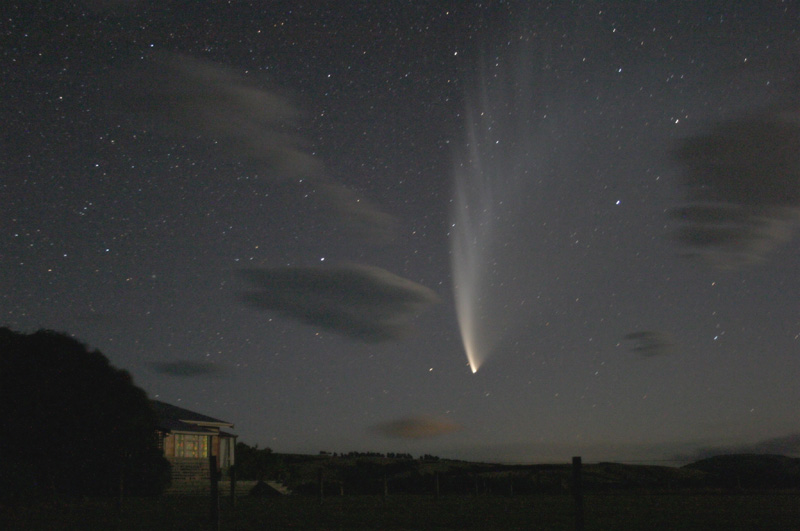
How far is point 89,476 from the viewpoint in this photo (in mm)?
33062

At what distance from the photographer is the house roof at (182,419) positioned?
48.2 meters

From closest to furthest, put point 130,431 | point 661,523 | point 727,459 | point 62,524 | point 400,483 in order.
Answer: point 661,523, point 62,524, point 130,431, point 400,483, point 727,459

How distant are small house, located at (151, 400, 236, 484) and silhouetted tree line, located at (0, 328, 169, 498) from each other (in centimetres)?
829

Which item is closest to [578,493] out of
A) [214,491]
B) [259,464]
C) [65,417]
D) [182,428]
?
[214,491]

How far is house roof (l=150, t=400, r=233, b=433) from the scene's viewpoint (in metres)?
48.2

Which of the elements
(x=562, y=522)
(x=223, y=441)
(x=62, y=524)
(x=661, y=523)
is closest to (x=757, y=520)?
(x=661, y=523)

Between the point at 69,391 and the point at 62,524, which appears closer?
the point at 62,524

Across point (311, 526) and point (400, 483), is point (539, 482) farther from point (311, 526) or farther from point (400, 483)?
point (311, 526)

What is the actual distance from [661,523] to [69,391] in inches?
982

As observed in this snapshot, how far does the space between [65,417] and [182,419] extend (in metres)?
18.7

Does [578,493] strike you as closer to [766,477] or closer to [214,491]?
[214,491]

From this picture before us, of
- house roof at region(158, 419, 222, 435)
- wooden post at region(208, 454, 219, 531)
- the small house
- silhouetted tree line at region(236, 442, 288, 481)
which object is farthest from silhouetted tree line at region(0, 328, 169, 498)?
wooden post at region(208, 454, 219, 531)

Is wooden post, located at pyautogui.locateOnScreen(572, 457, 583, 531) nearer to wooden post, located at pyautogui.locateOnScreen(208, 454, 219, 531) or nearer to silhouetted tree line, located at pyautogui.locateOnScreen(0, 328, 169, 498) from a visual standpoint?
wooden post, located at pyautogui.locateOnScreen(208, 454, 219, 531)

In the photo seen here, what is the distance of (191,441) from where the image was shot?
48.5m
